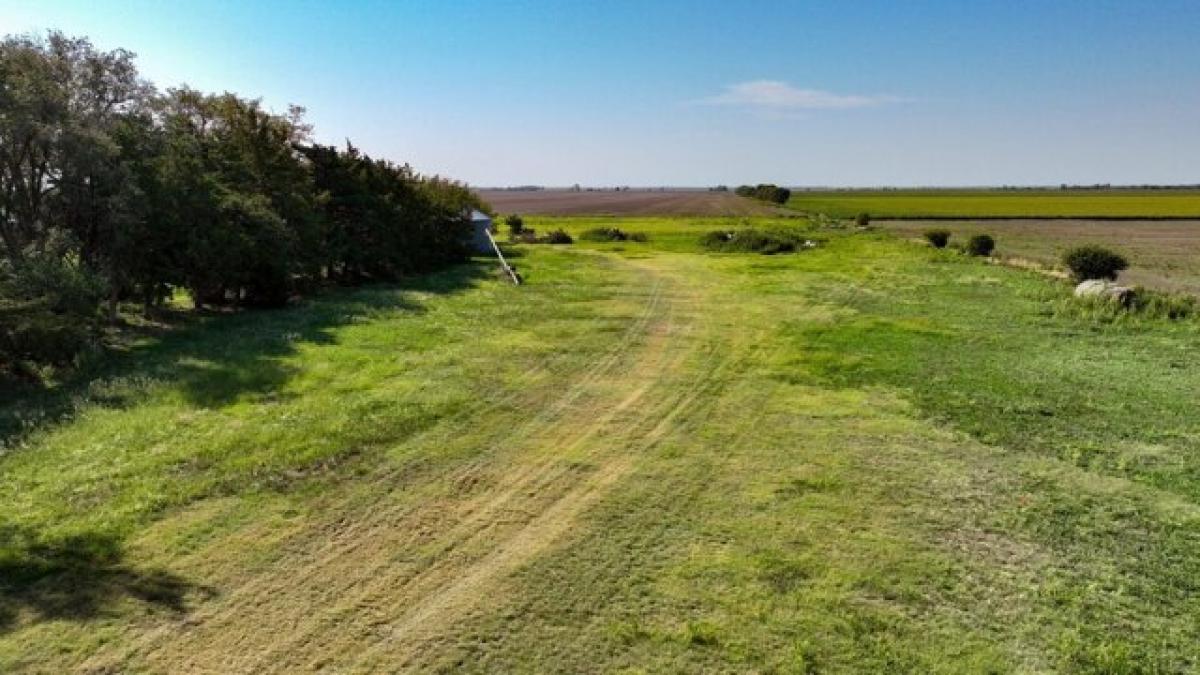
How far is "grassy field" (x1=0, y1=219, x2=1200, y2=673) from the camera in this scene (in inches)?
242

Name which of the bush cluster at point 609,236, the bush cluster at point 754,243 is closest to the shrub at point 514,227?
the bush cluster at point 609,236

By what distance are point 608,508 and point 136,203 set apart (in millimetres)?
16630

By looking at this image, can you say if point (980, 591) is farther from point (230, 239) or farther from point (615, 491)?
point (230, 239)

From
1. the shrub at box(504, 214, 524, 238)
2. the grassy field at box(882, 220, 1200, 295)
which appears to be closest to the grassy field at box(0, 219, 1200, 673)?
the grassy field at box(882, 220, 1200, 295)

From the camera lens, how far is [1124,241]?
171ft

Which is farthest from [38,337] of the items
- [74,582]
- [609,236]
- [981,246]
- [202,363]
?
[609,236]

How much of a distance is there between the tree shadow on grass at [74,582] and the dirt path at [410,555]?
21.8 inches

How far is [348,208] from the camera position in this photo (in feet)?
98.5

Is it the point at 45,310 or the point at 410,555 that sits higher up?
the point at 45,310

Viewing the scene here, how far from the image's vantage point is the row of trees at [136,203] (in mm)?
15172

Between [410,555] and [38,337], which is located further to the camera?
[38,337]

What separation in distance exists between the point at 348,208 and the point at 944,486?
26.1 metres

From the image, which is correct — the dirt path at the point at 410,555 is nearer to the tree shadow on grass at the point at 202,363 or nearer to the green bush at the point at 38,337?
the tree shadow on grass at the point at 202,363

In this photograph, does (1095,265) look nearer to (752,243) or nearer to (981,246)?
(981,246)
